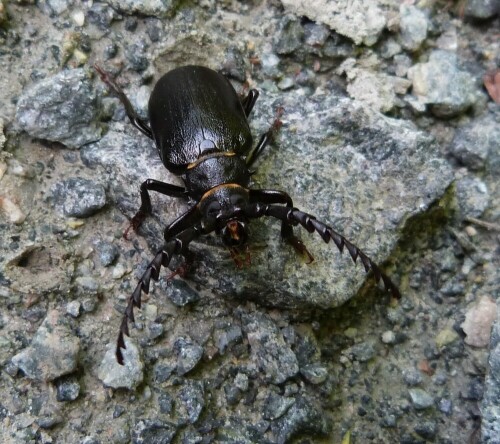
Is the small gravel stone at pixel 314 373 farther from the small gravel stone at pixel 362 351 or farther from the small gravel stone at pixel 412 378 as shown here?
the small gravel stone at pixel 412 378

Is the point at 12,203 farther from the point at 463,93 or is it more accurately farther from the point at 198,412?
the point at 463,93

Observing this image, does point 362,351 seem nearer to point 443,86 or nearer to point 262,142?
point 262,142

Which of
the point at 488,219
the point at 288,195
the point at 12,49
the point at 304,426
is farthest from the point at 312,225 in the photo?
the point at 12,49

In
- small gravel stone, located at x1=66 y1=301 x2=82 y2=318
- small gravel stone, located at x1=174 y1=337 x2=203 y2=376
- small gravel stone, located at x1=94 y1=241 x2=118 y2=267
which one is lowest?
small gravel stone, located at x1=66 y1=301 x2=82 y2=318

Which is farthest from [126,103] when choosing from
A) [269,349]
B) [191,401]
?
[191,401]

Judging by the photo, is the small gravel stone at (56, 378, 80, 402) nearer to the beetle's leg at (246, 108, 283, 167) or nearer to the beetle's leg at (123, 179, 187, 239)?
the beetle's leg at (123, 179, 187, 239)

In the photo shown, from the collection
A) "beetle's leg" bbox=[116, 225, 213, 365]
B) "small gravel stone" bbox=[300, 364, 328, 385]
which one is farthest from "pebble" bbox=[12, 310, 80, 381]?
"small gravel stone" bbox=[300, 364, 328, 385]

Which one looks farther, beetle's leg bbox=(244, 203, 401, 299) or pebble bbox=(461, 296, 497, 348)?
pebble bbox=(461, 296, 497, 348)
